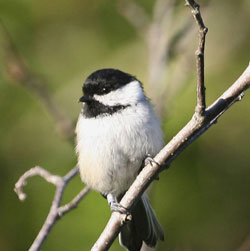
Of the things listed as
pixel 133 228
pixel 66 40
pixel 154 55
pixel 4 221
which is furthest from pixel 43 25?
pixel 133 228

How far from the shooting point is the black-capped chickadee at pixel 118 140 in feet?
8.53

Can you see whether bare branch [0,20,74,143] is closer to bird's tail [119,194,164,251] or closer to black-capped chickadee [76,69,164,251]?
black-capped chickadee [76,69,164,251]

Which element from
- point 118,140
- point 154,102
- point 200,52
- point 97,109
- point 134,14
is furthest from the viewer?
point 134,14

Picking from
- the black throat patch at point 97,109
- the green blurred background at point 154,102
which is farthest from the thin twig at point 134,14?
the black throat patch at point 97,109

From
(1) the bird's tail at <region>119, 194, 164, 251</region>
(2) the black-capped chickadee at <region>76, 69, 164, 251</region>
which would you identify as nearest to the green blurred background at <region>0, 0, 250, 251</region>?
(1) the bird's tail at <region>119, 194, 164, 251</region>

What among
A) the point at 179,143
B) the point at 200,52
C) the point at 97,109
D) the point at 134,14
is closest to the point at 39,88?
the point at 97,109

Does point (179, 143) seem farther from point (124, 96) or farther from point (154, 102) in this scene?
point (154, 102)

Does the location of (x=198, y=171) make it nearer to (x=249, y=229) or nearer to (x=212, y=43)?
(x=249, y=229)

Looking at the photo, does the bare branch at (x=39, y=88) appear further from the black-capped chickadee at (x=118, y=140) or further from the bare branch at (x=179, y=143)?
the bare branch at (x=179, y=143)

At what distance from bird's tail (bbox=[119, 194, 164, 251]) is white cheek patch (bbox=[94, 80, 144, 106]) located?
0.53m

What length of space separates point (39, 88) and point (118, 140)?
0.79 m

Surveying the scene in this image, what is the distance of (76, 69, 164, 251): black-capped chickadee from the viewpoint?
260 cm

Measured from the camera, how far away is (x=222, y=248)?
3.24m

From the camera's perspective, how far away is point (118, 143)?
2.61m
